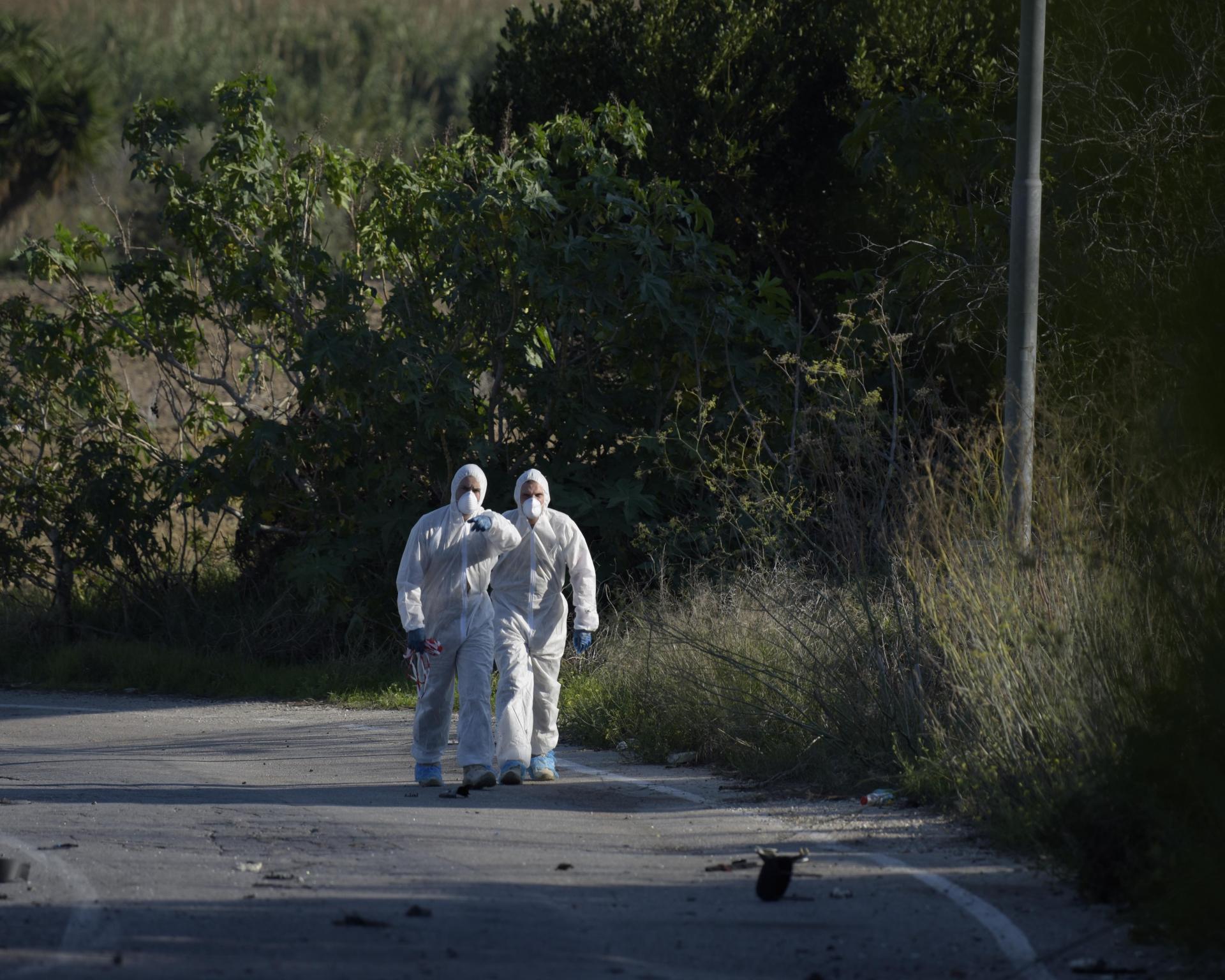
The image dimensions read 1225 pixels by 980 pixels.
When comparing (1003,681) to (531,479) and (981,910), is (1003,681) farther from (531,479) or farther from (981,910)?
(531,479)

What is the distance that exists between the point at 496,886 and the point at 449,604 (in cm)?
327

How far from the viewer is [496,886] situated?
22.1 ft

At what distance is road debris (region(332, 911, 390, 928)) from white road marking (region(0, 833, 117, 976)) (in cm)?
81

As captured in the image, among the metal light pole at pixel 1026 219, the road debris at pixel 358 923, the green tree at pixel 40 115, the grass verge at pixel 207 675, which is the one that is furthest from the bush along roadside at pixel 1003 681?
the green tree at pixel 40 115

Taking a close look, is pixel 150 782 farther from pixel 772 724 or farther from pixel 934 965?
pixel 934 965

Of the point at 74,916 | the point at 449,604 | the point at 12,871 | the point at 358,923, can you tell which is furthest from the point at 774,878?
the point at 449,604

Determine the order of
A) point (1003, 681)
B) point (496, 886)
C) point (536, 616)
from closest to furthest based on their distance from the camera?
point (496, 886)
point (1003, 681)
point (536, 616)

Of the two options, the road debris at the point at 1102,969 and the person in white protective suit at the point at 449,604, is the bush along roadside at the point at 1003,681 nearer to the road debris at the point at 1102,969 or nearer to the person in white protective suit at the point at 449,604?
the road debris at the point at 1102,969

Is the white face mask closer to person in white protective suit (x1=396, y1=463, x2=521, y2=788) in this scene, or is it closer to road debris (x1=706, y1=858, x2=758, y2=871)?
person in white protective suit (x1=396, y1=463, x2=521, y2=788)

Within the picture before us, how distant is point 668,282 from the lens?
49.1ft

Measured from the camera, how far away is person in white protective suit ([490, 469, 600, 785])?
32.0 ft

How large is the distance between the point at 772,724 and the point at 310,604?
6.78 m

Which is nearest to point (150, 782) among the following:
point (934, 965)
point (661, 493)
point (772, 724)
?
point (772, 724)

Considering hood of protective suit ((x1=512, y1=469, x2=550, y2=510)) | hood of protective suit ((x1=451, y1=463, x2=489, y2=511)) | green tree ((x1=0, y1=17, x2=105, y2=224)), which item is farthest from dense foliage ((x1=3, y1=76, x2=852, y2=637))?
green tree ((x1=0, y1=17, x2=105, y2=224))
